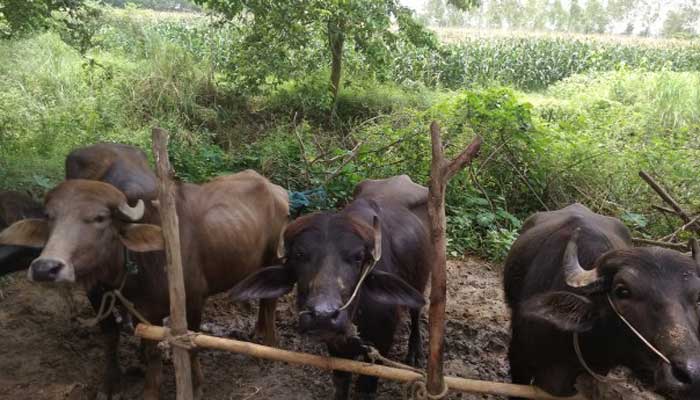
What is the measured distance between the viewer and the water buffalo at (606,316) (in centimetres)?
209

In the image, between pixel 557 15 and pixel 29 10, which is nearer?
pixel 29 10

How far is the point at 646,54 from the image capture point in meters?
24.9

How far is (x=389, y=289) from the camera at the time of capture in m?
3.03

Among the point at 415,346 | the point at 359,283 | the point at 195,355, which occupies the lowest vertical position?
the point at 415,346

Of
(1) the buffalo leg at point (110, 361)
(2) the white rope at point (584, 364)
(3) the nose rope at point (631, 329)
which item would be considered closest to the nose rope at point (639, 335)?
(3) the nose rope at point (631, 329)

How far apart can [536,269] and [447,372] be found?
158cm

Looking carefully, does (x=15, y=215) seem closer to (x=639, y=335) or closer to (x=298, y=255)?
(x=298, y=255)

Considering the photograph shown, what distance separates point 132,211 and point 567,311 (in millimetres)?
2339

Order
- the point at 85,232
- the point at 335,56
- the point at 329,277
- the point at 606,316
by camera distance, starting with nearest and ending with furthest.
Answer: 1. the point at 606,316
2. the point at 329,277
3. the point at 85,232
4. the point at 335,56

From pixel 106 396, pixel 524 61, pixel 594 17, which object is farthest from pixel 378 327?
pixel 594 17

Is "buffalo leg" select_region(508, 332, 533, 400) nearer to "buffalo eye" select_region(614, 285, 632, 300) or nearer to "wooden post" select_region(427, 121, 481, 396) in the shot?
"wooden post" select_region(427, 121, 481, 396)

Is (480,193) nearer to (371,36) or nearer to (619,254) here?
(371,36)

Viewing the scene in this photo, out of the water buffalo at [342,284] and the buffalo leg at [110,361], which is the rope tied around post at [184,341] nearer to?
the water buffalo at [342,284]

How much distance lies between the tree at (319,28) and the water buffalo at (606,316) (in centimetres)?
687
